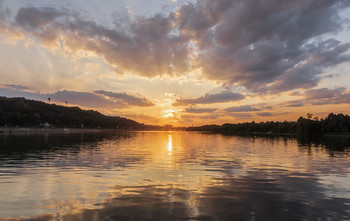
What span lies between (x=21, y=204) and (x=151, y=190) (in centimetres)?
919

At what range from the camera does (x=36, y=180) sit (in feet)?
75.7

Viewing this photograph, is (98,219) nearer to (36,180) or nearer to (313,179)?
(36,180)

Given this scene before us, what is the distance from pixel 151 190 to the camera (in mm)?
19812

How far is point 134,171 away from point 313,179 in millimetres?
20146

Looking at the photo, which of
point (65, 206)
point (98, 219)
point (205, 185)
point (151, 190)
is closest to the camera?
point (98, 219)

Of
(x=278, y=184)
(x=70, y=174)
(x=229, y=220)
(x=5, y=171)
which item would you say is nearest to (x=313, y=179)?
(x=278, y=184)

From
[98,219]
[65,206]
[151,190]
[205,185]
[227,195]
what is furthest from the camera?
[205,185]

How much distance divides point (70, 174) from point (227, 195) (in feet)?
57.3

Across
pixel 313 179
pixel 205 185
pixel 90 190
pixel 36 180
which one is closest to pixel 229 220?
pixel 205 185

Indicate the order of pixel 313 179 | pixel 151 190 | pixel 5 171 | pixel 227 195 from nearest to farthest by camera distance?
pixel 227 195 → pixel 151 190 → pixel 313 179 → pixel 5 171

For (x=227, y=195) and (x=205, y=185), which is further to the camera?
(x=205, y=185)

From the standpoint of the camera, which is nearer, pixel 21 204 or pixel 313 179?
pixel 21 204

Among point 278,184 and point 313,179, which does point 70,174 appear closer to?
point 278,184

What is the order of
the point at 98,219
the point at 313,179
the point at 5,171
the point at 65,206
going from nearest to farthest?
the point at 98,219 → the point at 65,206 → the point at 313,179 → the point at 5,171
